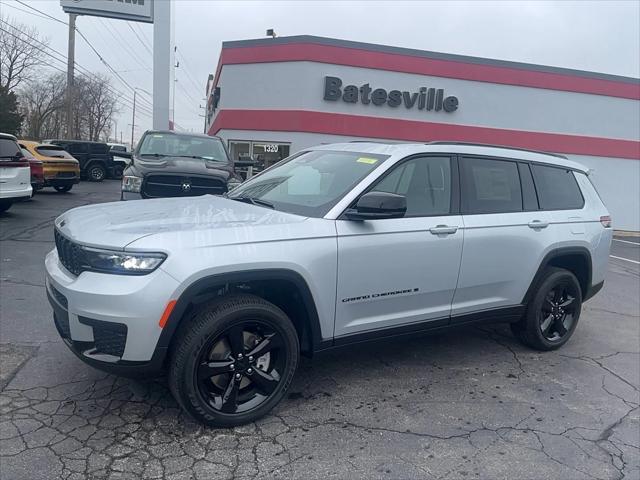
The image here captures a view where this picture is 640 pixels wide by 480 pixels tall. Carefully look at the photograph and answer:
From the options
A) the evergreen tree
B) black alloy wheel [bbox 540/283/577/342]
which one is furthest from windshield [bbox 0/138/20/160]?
the evergreen tree

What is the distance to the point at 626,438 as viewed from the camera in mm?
3512

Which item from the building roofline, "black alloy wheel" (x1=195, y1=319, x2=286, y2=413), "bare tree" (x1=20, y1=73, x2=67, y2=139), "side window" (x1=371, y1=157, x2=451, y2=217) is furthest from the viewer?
"bare tree" (x1=20, y1=73, x2=67, y2=139)

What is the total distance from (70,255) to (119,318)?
664mm

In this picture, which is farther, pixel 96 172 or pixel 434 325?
pixel 96 172

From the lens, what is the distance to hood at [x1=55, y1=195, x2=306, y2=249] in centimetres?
300

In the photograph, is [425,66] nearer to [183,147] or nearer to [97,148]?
[183,147]

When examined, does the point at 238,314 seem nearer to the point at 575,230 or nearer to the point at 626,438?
Result: the point at 626,438

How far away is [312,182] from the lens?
13.3 feet

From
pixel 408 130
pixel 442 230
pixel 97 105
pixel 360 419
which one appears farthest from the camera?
pixel 97 105

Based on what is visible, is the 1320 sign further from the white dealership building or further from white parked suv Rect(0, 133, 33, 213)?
white parked suv Rect(0, 133, 33, 213)

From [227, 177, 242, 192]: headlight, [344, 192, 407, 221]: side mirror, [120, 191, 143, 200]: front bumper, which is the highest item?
[344, 192, 407, 221]: side mirror

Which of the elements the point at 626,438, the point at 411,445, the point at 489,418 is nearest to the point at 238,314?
the point at 411,445

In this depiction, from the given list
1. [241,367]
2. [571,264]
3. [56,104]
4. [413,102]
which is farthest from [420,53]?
[56,104]

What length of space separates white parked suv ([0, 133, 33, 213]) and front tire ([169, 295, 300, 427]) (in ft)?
29.1
